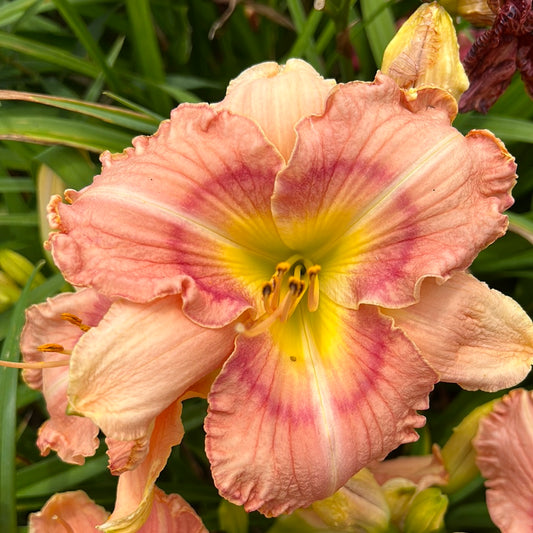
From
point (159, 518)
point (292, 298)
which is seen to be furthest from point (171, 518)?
point (292, 298)

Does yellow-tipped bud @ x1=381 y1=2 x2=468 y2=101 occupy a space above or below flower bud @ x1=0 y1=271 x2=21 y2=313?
above

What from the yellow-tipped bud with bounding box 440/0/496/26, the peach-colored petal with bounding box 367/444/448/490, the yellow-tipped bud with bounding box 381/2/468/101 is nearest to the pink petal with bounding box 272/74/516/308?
the yellow-tipped bud with bounding box 381/2/468/101

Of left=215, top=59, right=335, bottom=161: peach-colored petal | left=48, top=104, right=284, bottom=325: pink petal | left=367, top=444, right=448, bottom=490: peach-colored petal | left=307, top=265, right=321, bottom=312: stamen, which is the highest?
left=215, top=59, right=335, bottom=161: peach-colored petal

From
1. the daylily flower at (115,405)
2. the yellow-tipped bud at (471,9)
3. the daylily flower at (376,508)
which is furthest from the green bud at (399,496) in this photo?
the yellow-tipped bud at (471,9)

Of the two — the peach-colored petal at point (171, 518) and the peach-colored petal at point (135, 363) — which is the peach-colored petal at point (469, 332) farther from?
the peach-colored petal at point (171, 518)

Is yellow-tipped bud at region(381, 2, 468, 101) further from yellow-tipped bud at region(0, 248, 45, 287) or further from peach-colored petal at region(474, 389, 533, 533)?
yellow-tipped bud at region(0, 248, 45, 287)

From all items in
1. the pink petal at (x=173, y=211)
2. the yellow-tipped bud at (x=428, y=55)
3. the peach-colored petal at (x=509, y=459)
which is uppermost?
the yellow-tipped bud at (x=428, y=55)

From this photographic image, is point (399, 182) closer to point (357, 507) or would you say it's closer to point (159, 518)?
point (357, 507)
